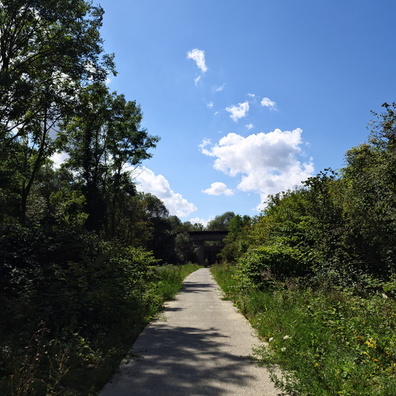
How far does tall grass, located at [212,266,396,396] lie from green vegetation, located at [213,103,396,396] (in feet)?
0.04

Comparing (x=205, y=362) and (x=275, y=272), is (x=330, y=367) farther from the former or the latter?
(x=275, y=272)

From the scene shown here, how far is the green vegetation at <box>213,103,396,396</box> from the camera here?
163 inches

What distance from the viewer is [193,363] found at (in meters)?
5.26

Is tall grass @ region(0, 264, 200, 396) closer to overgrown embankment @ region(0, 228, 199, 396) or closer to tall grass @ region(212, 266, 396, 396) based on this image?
overgrown embankment @ region(0, 228, 199, 396)

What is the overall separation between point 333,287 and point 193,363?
5.11 metres

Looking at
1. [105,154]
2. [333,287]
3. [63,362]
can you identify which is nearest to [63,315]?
[63,362]

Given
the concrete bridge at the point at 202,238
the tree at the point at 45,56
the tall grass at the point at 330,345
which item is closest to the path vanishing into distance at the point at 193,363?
the tall grass at the point at 330,345

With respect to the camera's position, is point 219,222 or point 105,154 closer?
point 105,154

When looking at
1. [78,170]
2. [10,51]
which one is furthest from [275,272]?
[78,170]

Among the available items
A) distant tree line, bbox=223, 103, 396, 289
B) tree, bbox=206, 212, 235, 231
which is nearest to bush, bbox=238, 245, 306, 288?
distant tree line, bbox=223, 103, 396, 289

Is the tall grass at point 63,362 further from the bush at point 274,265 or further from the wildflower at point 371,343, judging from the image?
the bush at point 274,265

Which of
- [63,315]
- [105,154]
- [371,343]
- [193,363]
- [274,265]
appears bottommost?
[193,363]

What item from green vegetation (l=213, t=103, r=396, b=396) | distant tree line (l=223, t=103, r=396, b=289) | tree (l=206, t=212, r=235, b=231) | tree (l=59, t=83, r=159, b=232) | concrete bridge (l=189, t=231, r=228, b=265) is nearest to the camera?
green vegetation (l=213, t=103, r=396, b=396)

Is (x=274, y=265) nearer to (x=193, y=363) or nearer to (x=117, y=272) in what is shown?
(x=117, y=272)
